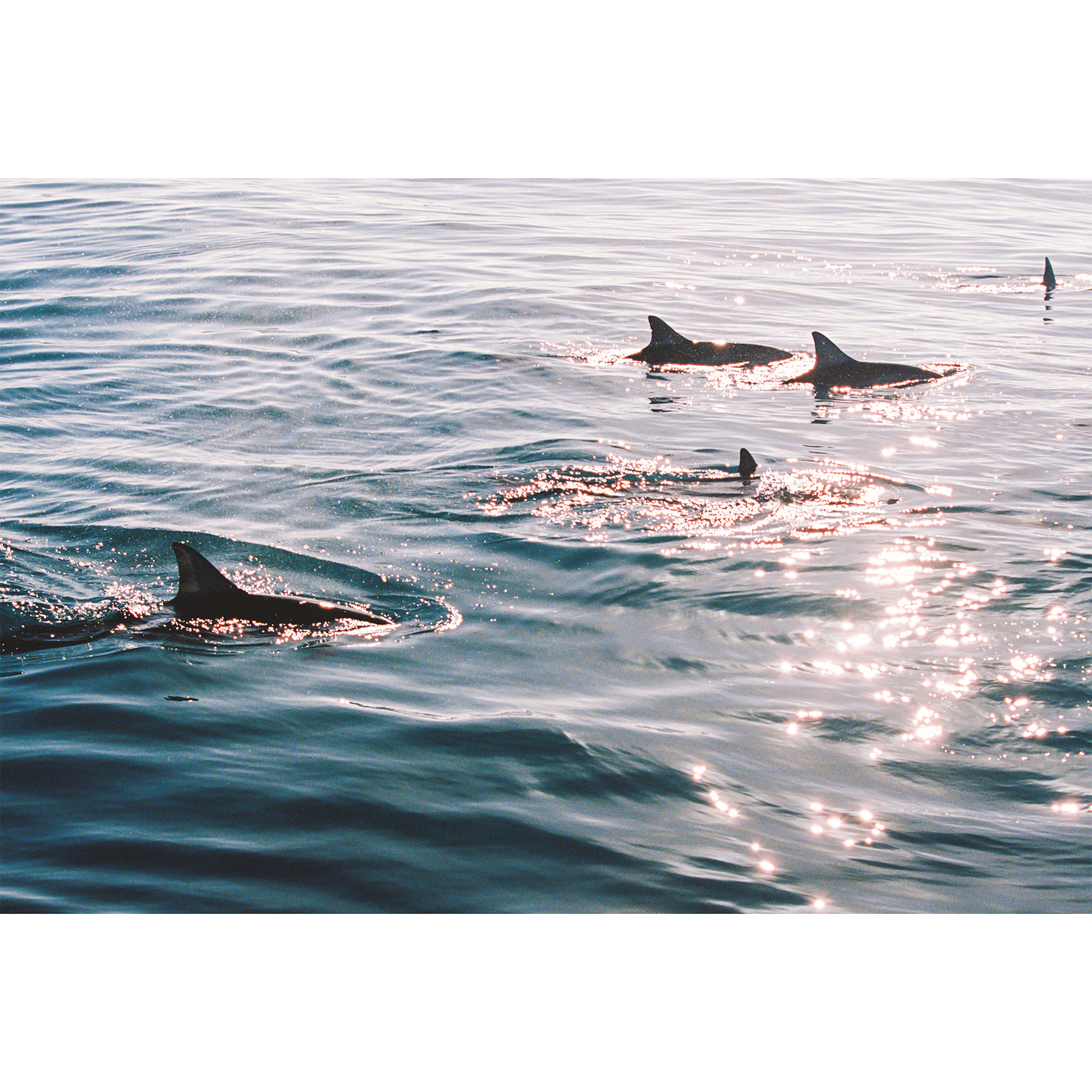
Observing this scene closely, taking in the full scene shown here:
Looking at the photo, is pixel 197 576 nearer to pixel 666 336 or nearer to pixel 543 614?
pixel 543 614

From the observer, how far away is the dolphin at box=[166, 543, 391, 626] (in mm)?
7398

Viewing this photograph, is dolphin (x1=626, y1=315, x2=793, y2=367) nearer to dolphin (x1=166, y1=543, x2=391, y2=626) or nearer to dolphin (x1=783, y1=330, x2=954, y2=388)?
dolphin (x1=783, y1=330, x2=954, y2=388)

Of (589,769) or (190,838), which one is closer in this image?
(190,838)

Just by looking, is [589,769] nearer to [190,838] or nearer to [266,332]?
[190,838]

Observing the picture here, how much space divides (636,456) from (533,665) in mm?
4483

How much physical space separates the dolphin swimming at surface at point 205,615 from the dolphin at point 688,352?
8.47 metres

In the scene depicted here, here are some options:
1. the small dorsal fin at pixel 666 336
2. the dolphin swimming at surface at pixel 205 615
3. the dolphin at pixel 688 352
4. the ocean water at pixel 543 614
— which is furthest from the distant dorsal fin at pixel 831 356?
the dolphin swimming at surface at pixel 205 615

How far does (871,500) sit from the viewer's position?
10.1m

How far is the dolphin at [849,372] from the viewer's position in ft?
46.5

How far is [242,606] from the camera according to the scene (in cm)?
754

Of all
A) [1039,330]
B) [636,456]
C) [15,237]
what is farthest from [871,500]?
[15,237]

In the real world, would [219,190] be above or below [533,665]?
above

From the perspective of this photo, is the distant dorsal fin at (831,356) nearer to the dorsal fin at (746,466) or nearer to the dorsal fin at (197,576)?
the dorsal fin at (746,466)

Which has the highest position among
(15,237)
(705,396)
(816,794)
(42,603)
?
(15,237)
